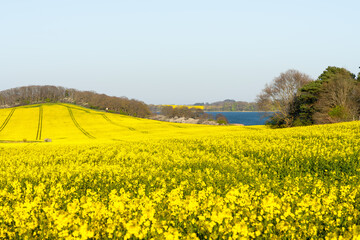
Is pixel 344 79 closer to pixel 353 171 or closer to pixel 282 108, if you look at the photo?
pixel 282 108

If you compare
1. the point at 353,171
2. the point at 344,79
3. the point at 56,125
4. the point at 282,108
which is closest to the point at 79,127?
the point at 56,125

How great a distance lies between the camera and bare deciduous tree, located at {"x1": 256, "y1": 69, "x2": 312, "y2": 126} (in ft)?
166

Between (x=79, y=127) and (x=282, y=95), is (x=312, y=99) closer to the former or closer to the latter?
(x=282, y=95)

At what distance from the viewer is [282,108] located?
51.4 m

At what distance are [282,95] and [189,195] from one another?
47.5 meters

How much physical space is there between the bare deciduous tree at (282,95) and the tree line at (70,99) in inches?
3014

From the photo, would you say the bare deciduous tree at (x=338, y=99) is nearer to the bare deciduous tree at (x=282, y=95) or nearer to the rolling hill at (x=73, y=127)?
the bare deciduous tree at (x=282, y=95)

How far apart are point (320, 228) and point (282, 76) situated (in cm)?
4989

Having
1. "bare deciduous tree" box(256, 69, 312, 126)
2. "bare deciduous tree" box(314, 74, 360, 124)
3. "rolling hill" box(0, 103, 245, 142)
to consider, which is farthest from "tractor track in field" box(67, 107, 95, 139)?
"bare deciduous tree" box(314, 74, 360, 124)

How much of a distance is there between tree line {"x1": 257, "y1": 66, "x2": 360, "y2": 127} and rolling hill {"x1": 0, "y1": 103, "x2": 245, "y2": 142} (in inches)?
481

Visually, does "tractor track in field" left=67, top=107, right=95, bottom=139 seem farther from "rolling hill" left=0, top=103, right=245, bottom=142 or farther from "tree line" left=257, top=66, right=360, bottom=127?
"tree line" left=257, top=66, right=360, bottom=127

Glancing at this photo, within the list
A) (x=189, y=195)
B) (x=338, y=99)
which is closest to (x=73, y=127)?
(x=338, y=99)

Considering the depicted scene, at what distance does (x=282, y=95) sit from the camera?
50.8 metres

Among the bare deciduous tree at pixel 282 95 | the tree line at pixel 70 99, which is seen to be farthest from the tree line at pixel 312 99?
the tree line at pixel 70 99
